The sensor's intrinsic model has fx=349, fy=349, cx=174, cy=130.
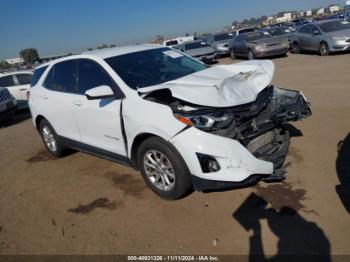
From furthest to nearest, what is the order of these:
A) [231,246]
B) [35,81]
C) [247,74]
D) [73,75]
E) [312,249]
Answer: [35,81], [73,75], [247,74], [231,246], [312,249]

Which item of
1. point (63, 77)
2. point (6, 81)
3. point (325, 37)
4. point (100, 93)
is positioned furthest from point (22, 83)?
point (325, 37)

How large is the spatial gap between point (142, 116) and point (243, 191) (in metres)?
1.51

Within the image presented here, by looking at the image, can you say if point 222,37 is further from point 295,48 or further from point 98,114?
point 98,114

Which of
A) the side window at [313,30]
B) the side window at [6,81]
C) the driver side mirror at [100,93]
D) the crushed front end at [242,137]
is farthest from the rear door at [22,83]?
the side window at [313,30]

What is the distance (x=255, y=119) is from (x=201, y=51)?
1659 cm

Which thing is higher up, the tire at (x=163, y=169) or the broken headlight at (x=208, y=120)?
the broken headlight at (x=208, y=120)

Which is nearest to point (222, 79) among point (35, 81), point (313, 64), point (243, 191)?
point (243, 191)

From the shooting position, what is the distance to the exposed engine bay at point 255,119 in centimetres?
367

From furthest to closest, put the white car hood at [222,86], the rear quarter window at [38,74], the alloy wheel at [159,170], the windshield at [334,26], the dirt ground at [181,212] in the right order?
the windshield at [334,26] < the rear quarter window at [38,74] < the alloy wheel at [159,170] < the white car hood at [222,86] < the dirt ground at [181,212]

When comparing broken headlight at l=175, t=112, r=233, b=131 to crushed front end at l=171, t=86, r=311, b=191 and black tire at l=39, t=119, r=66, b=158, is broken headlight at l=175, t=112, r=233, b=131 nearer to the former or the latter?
crushed front end at l=171, t=86, r=311, b=191

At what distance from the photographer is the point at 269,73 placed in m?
4.56

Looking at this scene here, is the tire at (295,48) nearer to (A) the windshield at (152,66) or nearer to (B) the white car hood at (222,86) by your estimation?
(A) the windshield at (152,66)

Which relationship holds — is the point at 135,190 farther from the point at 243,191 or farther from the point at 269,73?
the point at 269,73

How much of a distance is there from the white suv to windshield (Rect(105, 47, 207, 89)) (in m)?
0.01
